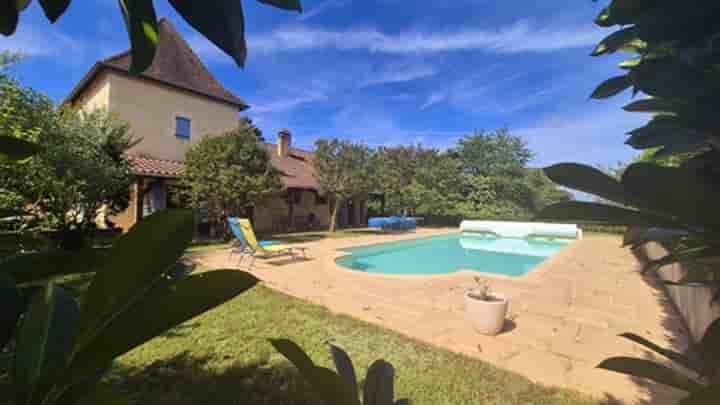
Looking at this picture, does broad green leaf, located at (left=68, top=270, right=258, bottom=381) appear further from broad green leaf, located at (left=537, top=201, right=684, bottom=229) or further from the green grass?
the green grass

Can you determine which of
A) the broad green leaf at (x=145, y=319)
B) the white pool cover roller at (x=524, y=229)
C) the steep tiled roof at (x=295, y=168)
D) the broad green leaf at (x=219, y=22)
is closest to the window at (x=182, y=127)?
the steep tiled roof at (x=295, y=168)

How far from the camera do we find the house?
39.1 ft

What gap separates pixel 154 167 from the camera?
38.7 ft

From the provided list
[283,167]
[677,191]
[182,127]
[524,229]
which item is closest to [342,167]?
[283,167]

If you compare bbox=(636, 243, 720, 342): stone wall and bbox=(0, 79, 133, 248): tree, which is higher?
bbox=(0, 79, 133, 248): tree

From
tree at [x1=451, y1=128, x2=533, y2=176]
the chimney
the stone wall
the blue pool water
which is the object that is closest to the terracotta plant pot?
the stone wall

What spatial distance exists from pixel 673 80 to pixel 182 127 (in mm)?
16782

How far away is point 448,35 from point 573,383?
51.3 feet

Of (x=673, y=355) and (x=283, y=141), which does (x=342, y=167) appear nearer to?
(x=283, y=141)

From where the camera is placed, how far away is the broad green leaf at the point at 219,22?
51cm

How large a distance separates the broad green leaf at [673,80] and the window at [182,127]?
1656 centimetres

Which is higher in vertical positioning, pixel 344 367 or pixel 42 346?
pixel 42 346

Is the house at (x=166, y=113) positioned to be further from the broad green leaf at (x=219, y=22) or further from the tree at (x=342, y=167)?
the broad green leaf at (x=219, y=22)

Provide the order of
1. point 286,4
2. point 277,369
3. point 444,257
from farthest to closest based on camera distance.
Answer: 1. point 444,257
2. point 277,369
3. point 286,4
